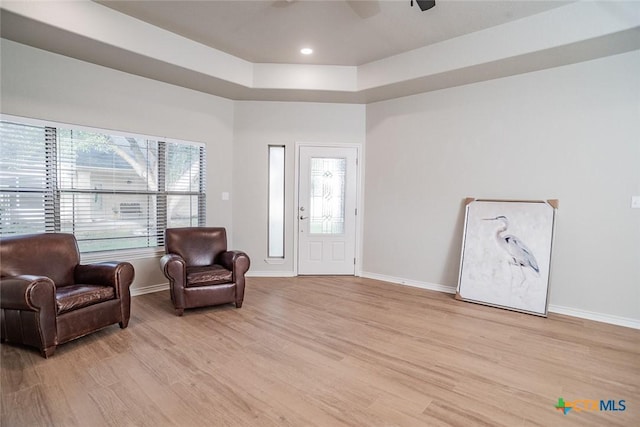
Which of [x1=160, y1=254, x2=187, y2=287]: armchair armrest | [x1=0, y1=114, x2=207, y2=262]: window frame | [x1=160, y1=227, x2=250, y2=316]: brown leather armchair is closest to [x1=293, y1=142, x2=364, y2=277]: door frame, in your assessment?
[x1=160, y1=227, x2=250, y2=316]: brown leather armchair

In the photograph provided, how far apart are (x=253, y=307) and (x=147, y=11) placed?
328cm

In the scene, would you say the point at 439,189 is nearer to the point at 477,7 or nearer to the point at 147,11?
the point at 477,7

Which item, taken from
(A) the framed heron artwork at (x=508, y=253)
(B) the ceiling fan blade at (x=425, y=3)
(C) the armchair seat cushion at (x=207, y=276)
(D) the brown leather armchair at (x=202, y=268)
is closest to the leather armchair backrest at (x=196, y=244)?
(D) the brown leather armchair at (x=202, y=268)

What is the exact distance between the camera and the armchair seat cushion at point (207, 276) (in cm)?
351

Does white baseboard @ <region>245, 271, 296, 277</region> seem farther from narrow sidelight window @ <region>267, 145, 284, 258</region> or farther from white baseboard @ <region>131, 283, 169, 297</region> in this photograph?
white baseboard @ <region>131, 283, 169, 297</region>

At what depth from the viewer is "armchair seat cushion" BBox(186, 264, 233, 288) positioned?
3.51 meters

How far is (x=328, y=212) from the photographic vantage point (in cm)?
523

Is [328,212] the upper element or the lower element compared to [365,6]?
lower

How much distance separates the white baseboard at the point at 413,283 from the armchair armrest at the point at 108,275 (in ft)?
11.1

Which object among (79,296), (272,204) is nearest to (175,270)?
(79,296)

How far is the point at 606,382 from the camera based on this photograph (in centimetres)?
232

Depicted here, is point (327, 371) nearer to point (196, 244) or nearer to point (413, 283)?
point (196, 244)

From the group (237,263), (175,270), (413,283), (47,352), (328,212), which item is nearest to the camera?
(47,352)

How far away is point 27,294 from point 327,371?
7.59 ft
